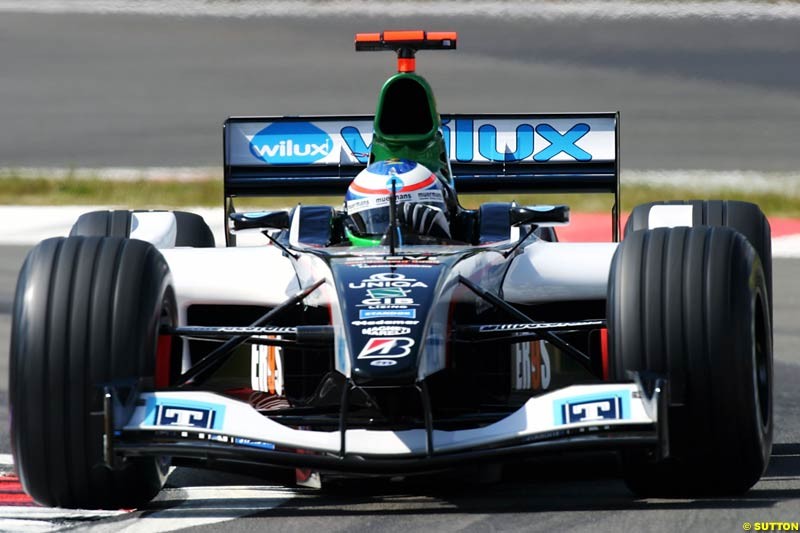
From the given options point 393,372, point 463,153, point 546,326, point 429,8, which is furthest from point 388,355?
point 429,8

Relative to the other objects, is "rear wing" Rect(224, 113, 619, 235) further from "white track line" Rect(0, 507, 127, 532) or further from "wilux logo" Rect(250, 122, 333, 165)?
"white track line" Rect(0, 507, 127, 532)

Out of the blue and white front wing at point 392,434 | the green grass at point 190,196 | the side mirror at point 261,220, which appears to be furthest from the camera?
the green grass at point 190,196

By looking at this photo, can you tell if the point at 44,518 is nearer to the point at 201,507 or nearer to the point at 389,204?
the point at 201,507

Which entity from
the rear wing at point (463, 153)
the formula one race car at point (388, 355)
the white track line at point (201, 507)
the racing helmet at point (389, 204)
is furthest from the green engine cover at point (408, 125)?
the white track line at point (201, 507)

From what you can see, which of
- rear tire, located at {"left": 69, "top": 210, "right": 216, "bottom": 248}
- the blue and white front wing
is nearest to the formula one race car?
the blue and white front wing

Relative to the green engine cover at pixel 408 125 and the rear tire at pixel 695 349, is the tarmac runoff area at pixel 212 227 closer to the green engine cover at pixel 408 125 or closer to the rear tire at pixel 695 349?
the green engine cover at pixel 408 125

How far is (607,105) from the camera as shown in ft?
69.8

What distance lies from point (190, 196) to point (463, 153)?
8284mm

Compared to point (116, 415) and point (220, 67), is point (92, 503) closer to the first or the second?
point (116, 415)

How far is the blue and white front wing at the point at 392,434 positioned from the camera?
5.54 meters

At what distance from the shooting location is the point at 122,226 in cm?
845

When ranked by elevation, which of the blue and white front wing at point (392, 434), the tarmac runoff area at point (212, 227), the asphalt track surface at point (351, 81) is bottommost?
the blue and white front wing at point (392, 434)

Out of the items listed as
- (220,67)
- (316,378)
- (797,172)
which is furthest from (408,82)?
(220,67)

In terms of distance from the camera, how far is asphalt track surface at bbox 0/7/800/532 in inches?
783
